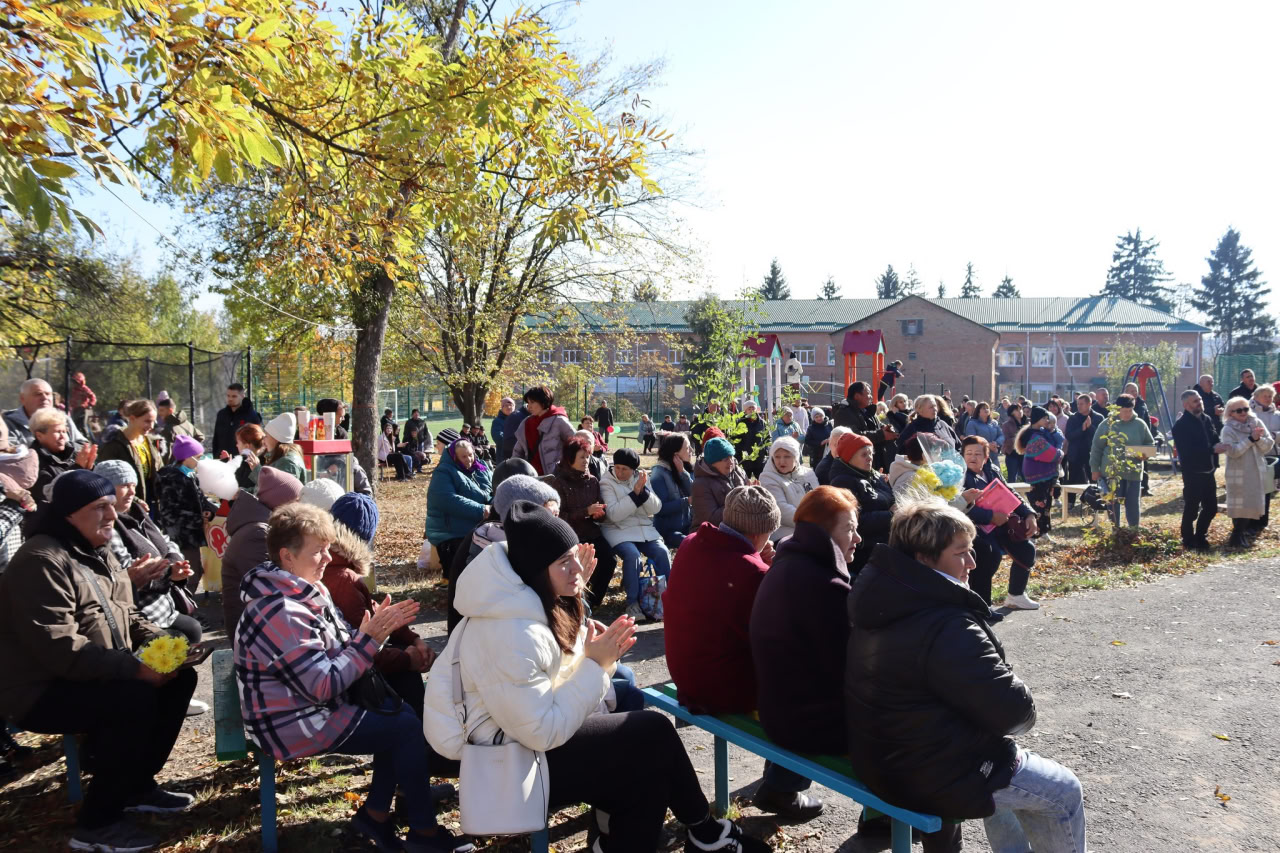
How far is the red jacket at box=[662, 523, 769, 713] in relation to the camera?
3.88 metres

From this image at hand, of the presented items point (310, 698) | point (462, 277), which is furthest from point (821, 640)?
point (462, 277)

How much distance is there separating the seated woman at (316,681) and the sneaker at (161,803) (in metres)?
0.95

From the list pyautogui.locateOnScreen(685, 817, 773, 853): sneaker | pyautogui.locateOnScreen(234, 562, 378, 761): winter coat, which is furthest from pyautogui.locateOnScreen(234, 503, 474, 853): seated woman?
pyautogui.locateOnScreen(685, 817, 773, 853): sneaker

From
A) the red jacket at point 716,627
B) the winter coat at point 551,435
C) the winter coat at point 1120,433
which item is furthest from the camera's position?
the winter coat at point 1120,433

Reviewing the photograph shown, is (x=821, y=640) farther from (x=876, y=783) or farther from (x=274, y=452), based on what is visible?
(x=274, y=452)

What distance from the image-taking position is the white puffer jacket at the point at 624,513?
25.1 ft

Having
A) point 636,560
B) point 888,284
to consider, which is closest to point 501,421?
point 636,560

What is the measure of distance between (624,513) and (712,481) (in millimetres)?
863

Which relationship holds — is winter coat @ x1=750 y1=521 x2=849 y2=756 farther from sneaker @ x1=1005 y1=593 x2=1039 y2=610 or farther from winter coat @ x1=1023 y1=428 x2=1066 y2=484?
winter coat @ x1=1023 y1=428 x2=1066 y2=484

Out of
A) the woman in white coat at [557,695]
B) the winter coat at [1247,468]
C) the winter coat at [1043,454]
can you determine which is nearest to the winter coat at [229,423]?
the woman in white coat at [557,695]

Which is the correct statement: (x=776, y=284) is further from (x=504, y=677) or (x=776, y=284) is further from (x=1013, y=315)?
(x=504, y=677)

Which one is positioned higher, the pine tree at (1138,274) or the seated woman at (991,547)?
the pine tree at (1138,274)

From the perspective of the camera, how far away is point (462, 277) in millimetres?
19734

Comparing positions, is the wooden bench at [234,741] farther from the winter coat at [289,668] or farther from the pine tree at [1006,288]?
the pine tree at [1006,288]
